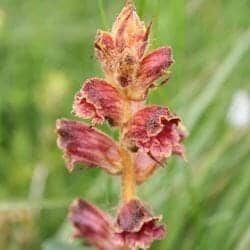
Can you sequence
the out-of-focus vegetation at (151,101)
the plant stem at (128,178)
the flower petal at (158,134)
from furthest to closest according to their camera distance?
the out-of-focus vegetation at (151,101) → the plant stem at (128,178) → the flower petal at (158,134)

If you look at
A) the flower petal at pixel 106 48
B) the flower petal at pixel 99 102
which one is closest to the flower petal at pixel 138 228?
the flower petal at pixel 99 102

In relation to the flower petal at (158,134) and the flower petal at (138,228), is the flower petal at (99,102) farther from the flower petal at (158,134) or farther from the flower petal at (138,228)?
Answer: the flower petal at (138,228)

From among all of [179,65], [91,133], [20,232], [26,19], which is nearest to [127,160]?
[91,133]

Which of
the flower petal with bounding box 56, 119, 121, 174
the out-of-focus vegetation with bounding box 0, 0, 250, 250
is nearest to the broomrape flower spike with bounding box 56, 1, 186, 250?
the flower petal with bounding box 56, 119, 121, 174

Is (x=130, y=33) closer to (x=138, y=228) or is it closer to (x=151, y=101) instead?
(x=138, y=228)

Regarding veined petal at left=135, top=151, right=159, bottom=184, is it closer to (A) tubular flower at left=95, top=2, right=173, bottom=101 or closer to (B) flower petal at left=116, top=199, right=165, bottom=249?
(B) flower petal at left=116, top=199, right=165, bottom=249
